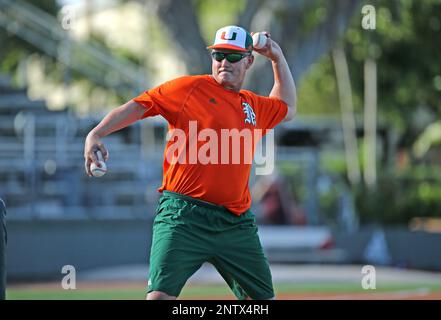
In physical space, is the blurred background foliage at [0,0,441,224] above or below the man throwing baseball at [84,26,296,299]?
above

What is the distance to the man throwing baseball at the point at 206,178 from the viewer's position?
6.68m

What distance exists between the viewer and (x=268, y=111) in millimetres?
7289

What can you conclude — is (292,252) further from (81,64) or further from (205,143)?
(205,143)

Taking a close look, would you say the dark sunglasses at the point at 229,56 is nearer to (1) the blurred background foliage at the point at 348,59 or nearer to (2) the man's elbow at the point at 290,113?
(2) the man's elbow at the point at 290,113

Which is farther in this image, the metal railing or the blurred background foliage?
the metal railing

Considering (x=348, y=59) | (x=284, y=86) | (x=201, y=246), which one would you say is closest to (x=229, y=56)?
(x=284, y=86)

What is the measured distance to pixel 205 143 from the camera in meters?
6.70

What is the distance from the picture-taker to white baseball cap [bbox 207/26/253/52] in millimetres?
6855

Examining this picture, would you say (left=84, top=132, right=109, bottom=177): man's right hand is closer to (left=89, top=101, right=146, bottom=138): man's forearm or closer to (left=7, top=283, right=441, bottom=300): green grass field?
(left=89, top=101, right=146, bottom=138): man's forearm

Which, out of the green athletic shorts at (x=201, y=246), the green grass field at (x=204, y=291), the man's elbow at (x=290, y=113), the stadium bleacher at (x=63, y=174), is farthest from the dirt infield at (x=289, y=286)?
the green athletic shorts at (x=201, y=246)

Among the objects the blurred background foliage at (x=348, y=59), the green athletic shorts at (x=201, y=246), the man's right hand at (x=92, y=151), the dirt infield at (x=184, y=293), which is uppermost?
the blurred background foliage at (x=348, y=59)

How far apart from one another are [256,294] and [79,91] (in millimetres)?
25899

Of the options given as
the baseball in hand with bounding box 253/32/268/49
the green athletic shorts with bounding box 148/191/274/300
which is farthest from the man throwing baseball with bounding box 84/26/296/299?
the baseball in hand with bounding box 253/32/268/49

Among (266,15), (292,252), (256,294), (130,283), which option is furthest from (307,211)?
(256,294)
